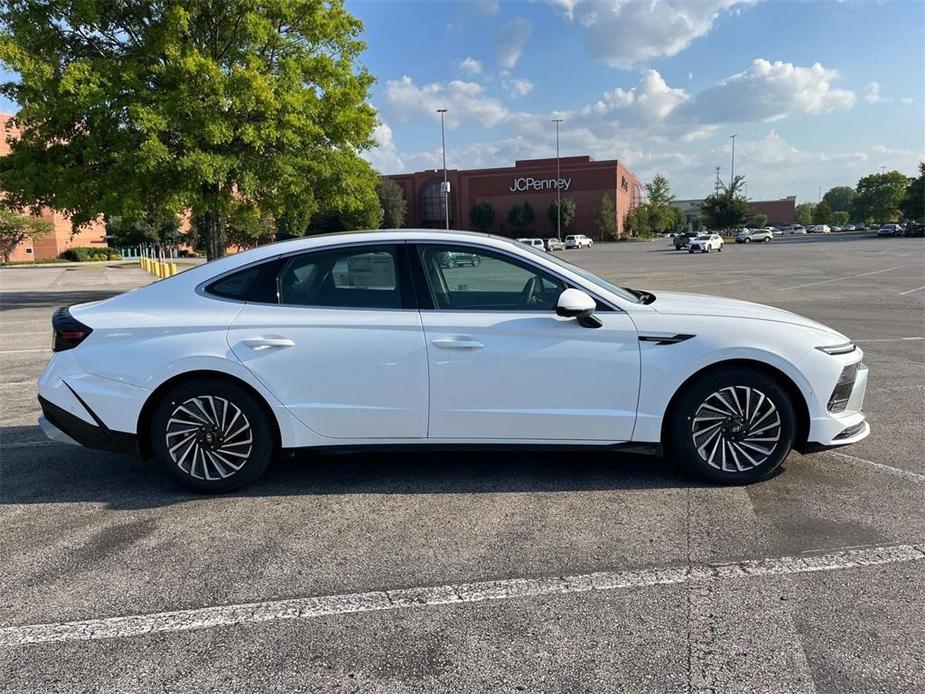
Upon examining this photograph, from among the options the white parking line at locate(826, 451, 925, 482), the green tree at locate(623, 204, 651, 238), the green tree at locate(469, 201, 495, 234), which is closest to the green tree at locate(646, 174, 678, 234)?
the green tree at locate(623, 204, 651, 238)

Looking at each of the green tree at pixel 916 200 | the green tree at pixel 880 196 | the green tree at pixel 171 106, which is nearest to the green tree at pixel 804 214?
the green tree at pixel 880 196

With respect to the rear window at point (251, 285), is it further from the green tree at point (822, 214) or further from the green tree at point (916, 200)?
the green tree at point (822, 214)

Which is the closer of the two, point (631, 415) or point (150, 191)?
point (631, 415)

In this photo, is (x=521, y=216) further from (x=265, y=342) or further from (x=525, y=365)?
(x=265, y=342)

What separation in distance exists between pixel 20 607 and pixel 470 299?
2750 millimetres

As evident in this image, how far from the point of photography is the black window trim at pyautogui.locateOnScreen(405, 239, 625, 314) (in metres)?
3.77

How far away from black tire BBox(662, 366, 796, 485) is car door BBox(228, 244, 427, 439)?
1.61 metres

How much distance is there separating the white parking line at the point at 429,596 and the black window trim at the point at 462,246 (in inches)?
61.6

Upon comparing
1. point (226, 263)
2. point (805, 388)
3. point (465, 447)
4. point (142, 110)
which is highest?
point (142, 110)

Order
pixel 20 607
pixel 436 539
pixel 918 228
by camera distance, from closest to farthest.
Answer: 1. pixel 20 607
2. pixel 436 539
3. pixel 918 228

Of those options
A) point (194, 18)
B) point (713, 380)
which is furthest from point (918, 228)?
point (713, 380)

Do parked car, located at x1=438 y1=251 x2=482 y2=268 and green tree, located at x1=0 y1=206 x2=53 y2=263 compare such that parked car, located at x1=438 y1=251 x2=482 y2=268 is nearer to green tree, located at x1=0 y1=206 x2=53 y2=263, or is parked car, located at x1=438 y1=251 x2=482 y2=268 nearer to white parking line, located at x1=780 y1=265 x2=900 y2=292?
white parking line, located at x1=780 y1=265 x2=900 y2=292

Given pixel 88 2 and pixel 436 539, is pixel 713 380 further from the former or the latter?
pixel 88 2

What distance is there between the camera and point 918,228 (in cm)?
6312
